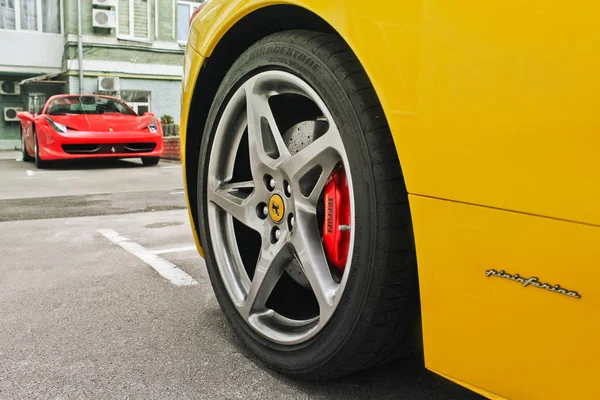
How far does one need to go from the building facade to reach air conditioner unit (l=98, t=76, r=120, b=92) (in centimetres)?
3

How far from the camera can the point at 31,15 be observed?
56.3 ft

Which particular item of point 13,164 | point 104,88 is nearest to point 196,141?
point 13,164

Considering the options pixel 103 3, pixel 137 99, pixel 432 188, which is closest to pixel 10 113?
pixel 137 99

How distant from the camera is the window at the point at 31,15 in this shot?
1695 centimetres

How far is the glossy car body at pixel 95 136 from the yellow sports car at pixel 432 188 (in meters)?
8.29

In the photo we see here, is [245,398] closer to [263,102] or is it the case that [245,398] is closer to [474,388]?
[474,388]

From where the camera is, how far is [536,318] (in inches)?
37.6

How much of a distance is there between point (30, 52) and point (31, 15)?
1097mm

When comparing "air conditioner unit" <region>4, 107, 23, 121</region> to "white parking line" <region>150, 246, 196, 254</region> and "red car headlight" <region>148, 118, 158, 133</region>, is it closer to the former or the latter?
"red car headlight" <region>148, 118, 158, 133</region>

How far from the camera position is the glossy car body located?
30.7ft

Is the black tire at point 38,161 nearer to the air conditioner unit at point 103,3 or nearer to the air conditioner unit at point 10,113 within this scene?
the air conditioner unit at point 103,3

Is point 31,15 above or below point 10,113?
above

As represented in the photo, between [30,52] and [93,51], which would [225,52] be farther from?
[30,52]

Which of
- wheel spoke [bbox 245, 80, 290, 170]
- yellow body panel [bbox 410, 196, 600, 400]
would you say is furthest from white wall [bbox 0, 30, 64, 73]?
yellow body panel [bbox 410, 196, 600, 400]
